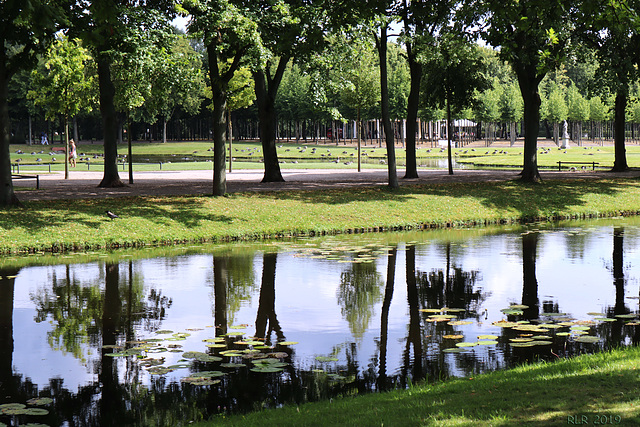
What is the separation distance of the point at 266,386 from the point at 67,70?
29.6 metres

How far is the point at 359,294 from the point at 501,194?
17.2 meters

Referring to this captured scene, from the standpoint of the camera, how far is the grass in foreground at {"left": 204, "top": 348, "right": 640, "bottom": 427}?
236 inches

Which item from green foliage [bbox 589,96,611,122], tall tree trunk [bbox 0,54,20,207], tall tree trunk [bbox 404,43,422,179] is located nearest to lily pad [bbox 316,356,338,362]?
tall tree trunk [bbox 0,54,20,207]

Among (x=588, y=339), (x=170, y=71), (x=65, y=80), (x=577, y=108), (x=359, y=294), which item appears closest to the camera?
(x=588, y=339)

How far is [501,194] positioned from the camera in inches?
1139

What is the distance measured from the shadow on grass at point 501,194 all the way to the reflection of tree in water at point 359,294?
1038 cm

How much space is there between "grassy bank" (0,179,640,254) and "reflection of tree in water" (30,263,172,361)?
16.3 ft

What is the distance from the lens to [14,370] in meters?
8.76

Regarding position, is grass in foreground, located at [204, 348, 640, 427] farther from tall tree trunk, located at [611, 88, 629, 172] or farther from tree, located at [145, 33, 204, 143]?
tall tree trunk, located at [611, 88, 629, 172]

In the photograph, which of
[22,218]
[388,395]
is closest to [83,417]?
[388,395]

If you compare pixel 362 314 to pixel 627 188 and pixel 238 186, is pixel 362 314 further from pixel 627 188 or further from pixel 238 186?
pixel 627 188

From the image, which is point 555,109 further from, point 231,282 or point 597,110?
point 231,282

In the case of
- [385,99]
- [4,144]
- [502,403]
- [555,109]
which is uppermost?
[555,109]

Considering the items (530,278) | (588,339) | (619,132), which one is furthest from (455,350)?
(619,132)
